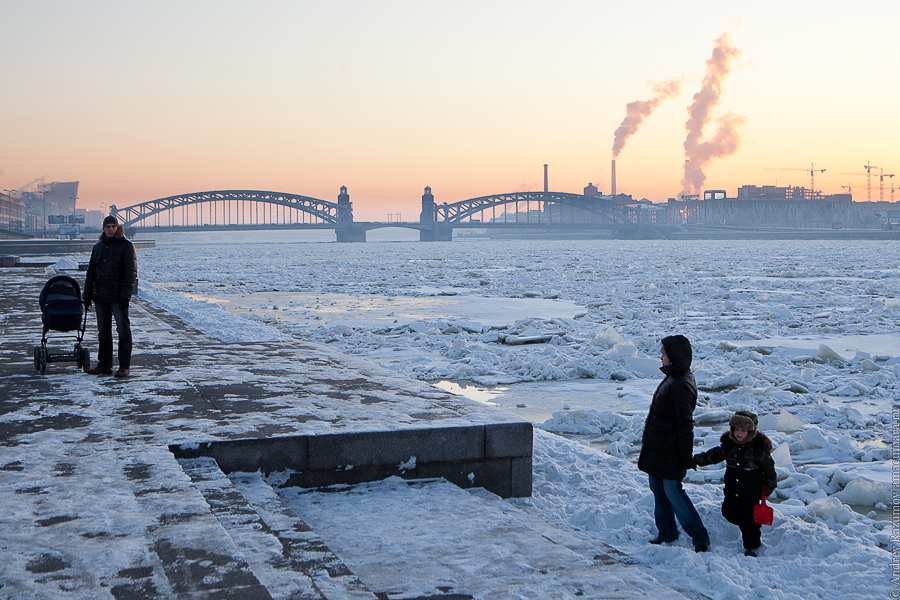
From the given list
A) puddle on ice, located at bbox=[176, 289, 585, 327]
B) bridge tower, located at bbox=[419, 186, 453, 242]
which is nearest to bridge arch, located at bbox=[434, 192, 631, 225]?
bridge tower, located at bbox=[419, 186, 453, 242]

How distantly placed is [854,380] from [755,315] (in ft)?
21.5

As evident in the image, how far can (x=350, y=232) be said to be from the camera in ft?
455

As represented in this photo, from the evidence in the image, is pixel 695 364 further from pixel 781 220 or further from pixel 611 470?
pixel 781 220

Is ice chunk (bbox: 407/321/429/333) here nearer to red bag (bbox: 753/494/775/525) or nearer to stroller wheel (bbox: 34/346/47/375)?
stroller wheel (bbox: 34/346/47/375)

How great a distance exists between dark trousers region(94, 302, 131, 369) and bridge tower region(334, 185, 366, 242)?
131 meters

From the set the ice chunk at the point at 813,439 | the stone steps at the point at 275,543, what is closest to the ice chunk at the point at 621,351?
the ice chunk at the point at 813,439

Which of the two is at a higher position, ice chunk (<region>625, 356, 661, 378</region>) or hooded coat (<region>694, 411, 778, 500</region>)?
hooded coat (<region>694, 411, 778, 500</region>)

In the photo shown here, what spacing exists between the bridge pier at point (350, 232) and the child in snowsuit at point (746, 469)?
442 feet

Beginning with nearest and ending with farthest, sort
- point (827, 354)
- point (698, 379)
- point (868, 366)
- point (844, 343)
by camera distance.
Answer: point (698, 379) < point (868, 366) < point (827, 354) < point (844, 343)

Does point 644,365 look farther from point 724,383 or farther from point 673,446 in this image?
point 673,446

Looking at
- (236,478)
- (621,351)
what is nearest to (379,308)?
(621,351)

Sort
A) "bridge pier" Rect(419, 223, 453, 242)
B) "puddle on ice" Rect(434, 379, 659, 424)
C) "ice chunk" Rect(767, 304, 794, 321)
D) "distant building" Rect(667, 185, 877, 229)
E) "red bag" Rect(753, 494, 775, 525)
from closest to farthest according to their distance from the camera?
"red bag" Rect(753, 494, 775, 525)
"puddle on ice" Rect(434, 379, 659, 424)
"ice chunk" Rect(767, 304, 794, 321)
"bridge pier" Rect(419, 223, 453, 242)
"distant building" Rect(667, 185, 877, 229)

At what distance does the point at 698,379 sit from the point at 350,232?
133m

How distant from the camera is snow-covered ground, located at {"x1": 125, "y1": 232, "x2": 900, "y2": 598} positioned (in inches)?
144
